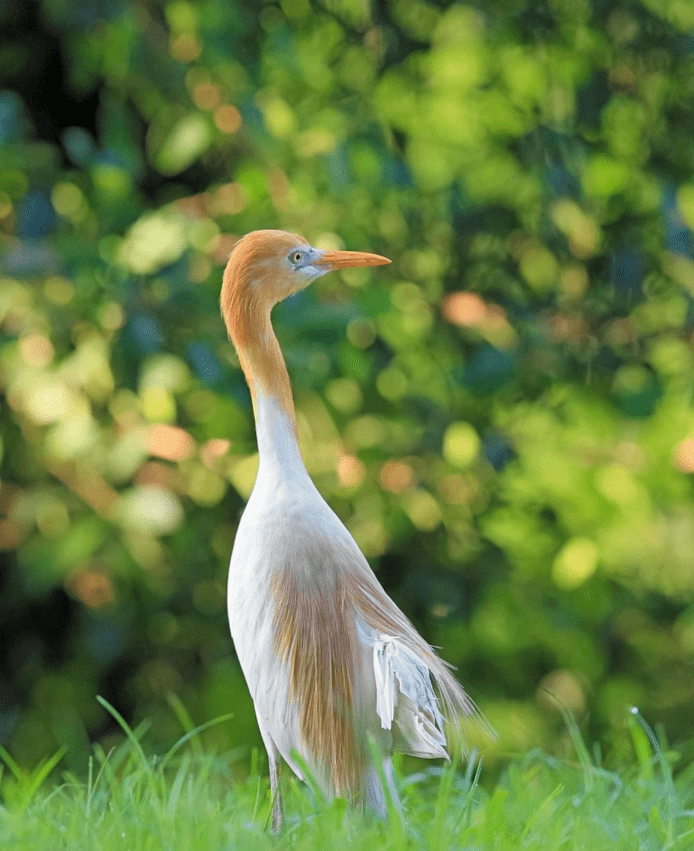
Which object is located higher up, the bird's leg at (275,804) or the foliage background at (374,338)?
the foliage background at (374,338)

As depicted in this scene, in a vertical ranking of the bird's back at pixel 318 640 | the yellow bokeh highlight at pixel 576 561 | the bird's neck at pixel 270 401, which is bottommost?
the yellow bokeh highlight at pixel 576 561

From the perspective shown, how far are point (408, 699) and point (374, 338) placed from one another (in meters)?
1.24

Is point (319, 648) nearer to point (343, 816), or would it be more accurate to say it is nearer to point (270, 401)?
point (343, 816)

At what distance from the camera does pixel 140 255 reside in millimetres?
1997

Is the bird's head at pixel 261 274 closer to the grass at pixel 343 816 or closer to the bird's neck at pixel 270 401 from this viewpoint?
the bird's neck at pixel 270 401

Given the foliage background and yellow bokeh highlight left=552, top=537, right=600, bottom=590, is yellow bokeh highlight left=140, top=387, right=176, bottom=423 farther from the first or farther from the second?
yellow bokeh highlight left=552, top=537, right=600, bottom=590

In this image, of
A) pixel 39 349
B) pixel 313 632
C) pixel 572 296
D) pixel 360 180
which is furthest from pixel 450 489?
pixel 313 632

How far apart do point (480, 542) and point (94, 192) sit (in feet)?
3.45

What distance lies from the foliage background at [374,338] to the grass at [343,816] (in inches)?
19.9

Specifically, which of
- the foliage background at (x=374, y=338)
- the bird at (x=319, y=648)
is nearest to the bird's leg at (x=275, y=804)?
the bird at (x=319, y=648)

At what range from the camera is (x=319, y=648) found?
124 cm

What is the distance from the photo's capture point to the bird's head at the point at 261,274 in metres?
1.35

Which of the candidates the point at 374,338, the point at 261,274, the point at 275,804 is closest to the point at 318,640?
the point at 275,804

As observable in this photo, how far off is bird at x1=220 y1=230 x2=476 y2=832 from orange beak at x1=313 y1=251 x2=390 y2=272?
18 centimetres
